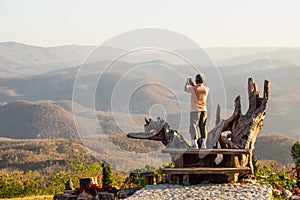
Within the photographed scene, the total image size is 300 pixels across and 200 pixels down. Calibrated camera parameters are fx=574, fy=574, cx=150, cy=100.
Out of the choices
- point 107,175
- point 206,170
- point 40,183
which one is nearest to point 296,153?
point 206,170

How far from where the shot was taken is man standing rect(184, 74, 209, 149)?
1171 cm

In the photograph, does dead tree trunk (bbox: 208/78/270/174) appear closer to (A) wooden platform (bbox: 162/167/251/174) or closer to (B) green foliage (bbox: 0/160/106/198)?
(A) wooden platform (bbox: 162/167/251/174)

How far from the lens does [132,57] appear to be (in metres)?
11.6

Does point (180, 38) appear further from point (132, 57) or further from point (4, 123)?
point (4, 123)

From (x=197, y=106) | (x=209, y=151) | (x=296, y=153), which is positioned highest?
(x=197, y=106)

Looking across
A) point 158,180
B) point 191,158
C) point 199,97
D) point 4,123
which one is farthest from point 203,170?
point 4,123

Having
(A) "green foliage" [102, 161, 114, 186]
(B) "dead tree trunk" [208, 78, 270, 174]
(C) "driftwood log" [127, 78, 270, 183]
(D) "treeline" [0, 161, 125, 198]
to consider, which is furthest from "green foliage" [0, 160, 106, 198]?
(B) "dead tree trunk" [208, 78, 270, 174]

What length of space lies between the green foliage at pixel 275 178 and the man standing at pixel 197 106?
69.8 inches

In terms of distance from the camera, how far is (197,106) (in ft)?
38.6

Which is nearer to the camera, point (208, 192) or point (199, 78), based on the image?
point (208, 192)

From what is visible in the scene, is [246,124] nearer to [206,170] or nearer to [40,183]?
[206,170]

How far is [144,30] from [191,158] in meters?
2.84

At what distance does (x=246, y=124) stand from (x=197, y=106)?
57.2 inches

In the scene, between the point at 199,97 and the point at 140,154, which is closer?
the point at 199,97
